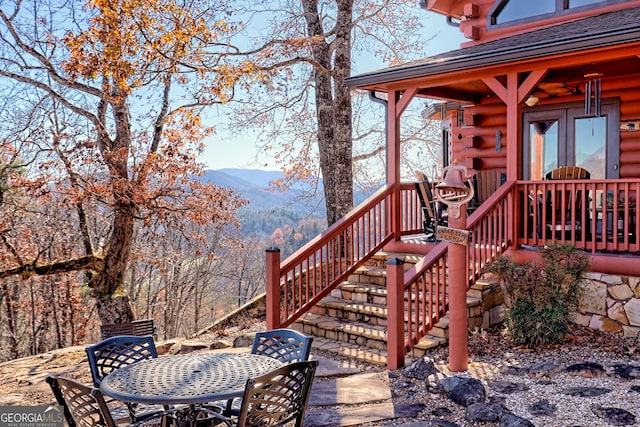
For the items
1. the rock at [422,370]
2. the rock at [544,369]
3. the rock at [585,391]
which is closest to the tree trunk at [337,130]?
the rock at [422,370]

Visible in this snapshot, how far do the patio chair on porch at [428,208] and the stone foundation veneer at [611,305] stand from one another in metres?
2.36

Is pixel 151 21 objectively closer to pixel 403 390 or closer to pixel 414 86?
pixel 414 86

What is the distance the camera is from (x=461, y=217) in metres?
5.40

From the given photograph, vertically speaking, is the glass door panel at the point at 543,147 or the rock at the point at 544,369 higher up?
the glass door panel at the point at 543,147

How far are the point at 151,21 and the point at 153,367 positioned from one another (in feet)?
24.1

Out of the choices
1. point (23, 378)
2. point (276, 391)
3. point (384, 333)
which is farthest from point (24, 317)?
point (276, 391)

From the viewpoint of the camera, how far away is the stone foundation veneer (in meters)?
6.38

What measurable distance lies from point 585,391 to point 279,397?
303cm

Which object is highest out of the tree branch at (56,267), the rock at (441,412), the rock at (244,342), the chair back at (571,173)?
the chair back at (571,173)

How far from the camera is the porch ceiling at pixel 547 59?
20.4ft

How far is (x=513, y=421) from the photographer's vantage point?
3986 mm

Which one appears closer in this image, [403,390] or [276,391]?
[276,391]

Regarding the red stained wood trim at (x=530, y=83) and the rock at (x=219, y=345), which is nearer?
the red stained wood trim at (x=530, y=83)

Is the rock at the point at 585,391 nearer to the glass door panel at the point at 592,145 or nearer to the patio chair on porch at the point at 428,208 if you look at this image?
the patio chair on porch at the point at 428,208
